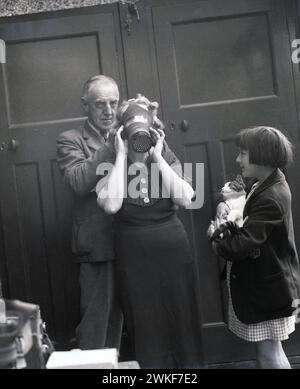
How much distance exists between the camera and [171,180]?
2.45m

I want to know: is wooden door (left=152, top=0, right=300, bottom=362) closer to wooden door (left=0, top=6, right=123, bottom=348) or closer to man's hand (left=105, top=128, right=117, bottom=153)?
wooden door (left=0, top=6, right=123, bottom=348)

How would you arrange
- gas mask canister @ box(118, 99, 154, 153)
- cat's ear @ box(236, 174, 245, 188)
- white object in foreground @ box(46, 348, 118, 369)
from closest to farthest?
white object in foreground @ box(46, 348, 118, 369), gas mask canister @ box(118, 99, 154, 153), cat's ear @ box(236, 174, 245, 188)

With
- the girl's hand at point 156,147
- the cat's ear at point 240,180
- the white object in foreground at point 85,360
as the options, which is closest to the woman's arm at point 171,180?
the girl's hand at point 156,147

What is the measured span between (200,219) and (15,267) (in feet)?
2.85

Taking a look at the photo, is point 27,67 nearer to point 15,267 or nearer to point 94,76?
point 94,76

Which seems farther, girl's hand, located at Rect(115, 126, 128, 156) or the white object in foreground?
girl's hand, located at Rect(115, 126, 128, 156)

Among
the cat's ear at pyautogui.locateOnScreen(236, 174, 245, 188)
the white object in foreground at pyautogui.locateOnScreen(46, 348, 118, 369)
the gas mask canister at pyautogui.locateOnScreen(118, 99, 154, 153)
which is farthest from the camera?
the cat's ear at pyautogui.locateOnScreen(236, 174, 245, 188)

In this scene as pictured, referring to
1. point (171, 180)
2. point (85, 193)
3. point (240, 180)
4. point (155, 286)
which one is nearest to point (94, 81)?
point (85, 193)

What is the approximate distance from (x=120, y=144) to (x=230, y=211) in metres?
0.50

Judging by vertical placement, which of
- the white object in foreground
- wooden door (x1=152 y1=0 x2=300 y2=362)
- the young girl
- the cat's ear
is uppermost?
wooden door (x1=152 y1=0 x2=300 y2=362)

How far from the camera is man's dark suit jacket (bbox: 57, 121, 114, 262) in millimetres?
2572

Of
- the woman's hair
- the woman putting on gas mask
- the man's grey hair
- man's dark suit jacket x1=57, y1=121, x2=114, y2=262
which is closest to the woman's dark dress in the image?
the woman putting on gas mask

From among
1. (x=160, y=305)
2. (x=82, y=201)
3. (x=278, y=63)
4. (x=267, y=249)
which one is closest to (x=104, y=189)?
(x=82, y=201)

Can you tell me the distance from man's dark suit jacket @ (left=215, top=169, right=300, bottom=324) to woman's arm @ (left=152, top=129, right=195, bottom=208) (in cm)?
26
